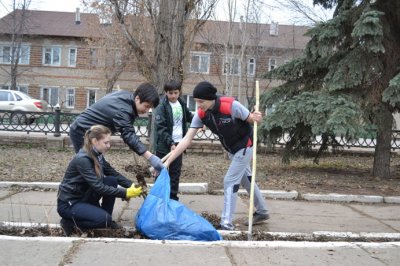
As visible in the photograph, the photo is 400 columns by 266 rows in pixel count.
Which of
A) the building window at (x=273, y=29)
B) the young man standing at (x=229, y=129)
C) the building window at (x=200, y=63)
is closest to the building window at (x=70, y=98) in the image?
the building window at (x=200, y=63)

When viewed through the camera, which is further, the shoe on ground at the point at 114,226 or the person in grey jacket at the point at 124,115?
the shoe on ground at the point at 114,226

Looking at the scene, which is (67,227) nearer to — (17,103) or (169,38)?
(169,38)

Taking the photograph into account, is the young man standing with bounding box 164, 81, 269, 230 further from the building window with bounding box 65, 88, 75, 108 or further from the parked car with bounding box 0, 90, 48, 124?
the building window with bounding box 65, 88, 75, 108

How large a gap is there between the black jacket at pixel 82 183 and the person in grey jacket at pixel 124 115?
41 cm

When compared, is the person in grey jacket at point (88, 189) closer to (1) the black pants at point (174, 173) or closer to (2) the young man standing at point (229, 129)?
(2) the young man standing at point (229, 129)

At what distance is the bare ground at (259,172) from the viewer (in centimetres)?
764

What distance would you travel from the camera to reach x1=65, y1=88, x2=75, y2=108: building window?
122 ft

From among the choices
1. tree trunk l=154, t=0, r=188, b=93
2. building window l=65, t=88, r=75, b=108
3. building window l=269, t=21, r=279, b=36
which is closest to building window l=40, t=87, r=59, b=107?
building window l=65, t=88, r=75, b=108

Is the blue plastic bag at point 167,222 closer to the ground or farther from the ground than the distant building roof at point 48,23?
closer to the ground

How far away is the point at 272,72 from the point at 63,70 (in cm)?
3077

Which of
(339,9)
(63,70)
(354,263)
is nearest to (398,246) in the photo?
(354,263)

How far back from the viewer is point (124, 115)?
446 centimetres

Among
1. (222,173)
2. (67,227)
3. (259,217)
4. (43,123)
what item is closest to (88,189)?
(67,227)

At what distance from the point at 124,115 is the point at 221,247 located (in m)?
1.59
